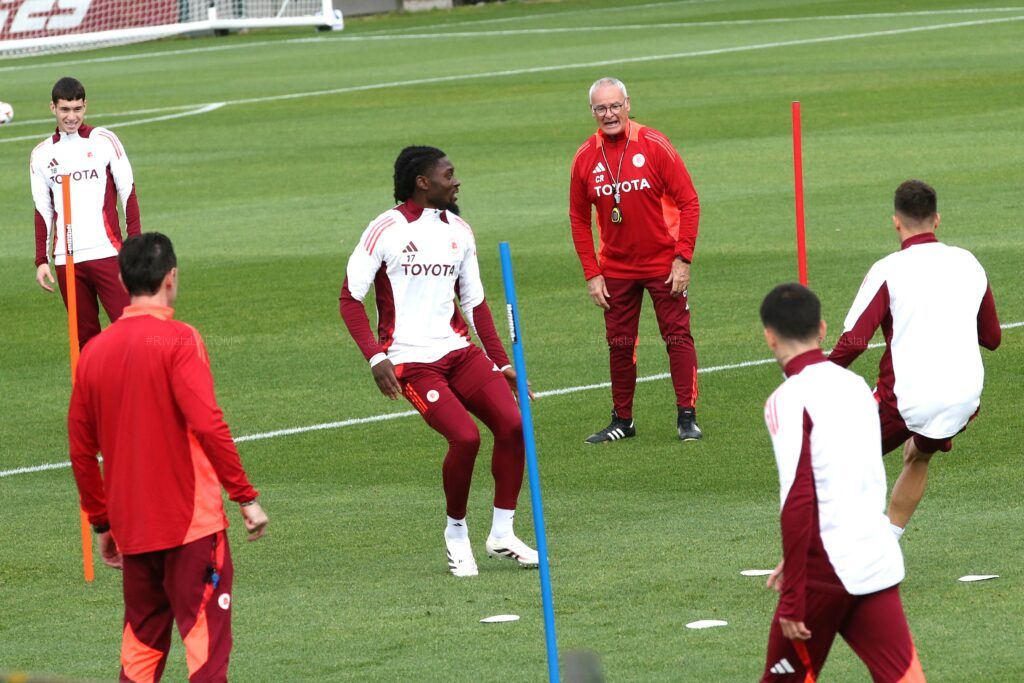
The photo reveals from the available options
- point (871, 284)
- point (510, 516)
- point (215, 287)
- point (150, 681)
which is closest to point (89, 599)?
point (510, 516)

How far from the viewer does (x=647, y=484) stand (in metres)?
11.6

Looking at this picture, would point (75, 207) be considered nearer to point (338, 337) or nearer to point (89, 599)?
point (338, 337)

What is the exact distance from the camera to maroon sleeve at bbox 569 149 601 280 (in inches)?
513

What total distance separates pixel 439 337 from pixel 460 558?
110 cm

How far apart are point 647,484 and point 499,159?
52.9ft

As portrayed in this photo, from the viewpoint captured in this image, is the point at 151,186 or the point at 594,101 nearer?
the point at 594,101

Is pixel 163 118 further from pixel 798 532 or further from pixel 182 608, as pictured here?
pixel 798 532

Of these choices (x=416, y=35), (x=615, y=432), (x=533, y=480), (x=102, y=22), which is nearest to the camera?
(x=533, y=480)

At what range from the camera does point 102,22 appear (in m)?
28.3

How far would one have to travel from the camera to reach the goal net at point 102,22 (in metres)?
22.7

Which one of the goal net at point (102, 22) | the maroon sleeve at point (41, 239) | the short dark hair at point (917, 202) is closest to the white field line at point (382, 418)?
the maroon sleeve at point (41, 239)

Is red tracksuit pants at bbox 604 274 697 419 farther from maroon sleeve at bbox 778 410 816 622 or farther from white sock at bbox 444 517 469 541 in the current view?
maroon sleeve at bbox 778 410 816 622

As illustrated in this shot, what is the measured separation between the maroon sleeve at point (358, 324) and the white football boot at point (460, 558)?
1019 millimetres

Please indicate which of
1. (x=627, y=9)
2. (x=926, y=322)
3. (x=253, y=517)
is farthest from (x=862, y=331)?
(x=627, y=9)
